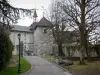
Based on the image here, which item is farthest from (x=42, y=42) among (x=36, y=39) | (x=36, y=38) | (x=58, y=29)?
(x=58, y=29)

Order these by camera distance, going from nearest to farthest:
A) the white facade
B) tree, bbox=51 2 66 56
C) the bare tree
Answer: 1. the bare tree
2. tree, bbox=51 2 66 56
3. the white facade

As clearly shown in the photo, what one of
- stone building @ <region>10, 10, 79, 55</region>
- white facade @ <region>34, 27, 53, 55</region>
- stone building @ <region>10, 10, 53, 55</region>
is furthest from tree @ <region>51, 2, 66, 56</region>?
white facade @ <region>34, 27, 53, 55</region>

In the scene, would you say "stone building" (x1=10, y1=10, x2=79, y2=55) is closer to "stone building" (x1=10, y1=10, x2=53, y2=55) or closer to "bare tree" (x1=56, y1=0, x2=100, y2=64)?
"stone building" (x1=10, y1=10, x2=53, y2=55)

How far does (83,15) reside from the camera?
3005 cm

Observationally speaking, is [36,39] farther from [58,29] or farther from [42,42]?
[58,29]

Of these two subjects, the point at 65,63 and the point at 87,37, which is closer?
the point at 65,63

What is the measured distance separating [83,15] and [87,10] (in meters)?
1.40

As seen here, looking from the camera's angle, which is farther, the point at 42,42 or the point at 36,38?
the point at 36,38

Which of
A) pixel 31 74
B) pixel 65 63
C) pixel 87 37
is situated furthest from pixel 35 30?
pixel 31 74

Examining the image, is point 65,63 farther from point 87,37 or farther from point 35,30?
point 35,30

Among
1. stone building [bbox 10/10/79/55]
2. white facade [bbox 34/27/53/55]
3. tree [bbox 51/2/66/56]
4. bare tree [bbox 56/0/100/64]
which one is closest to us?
bare tree [bbox 56/0/100/64]

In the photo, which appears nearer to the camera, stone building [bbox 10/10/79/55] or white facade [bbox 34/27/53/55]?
stone building [bbox 10/10/79/55]

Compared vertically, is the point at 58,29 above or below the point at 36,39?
above

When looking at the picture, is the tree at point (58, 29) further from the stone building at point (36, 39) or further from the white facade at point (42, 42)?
the white facade at point (42, 42)
